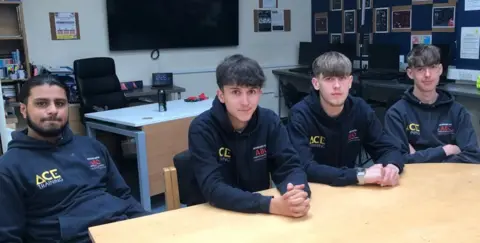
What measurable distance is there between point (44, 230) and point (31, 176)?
21 centimetres

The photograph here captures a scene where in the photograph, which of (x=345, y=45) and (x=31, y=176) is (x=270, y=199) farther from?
(x=345, y=45)

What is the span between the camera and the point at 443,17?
473 cm

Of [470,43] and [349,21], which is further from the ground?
[349,21]

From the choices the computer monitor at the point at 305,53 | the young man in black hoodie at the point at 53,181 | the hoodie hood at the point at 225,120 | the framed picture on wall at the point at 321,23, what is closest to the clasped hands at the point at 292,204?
the hoodie hood at the point at 225,120

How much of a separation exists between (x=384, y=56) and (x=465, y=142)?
3.06m

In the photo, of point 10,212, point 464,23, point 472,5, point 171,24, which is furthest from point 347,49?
point 10,212

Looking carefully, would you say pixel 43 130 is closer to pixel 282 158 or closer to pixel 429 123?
pixel 282 158

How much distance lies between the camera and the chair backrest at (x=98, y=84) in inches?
176

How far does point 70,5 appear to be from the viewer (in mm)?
4828

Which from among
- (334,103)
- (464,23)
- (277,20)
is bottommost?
(334,103)

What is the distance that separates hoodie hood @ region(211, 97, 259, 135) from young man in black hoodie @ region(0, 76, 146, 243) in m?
0.49

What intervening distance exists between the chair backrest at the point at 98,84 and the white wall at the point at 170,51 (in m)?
0.46

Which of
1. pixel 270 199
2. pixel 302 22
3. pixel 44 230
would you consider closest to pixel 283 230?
pixel 270 199

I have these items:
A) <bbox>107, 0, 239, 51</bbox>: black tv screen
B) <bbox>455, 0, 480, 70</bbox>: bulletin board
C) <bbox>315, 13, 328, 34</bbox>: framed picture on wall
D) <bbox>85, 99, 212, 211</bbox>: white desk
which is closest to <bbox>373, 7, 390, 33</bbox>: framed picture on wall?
<bbox>315, 13, 328, 34</bbox>: framed picture on wall
